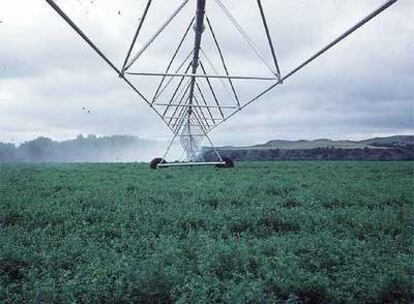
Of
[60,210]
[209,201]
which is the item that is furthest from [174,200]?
[60,210]

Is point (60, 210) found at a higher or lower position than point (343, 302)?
higher

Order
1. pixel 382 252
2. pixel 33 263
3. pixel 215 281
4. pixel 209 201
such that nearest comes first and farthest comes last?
1. pixel 215 281
2. pixel 33 263
3. pixel 382 252
4. pixel 209 201

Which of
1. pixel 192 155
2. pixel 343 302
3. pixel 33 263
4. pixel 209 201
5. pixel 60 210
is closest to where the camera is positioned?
pixel 343 302

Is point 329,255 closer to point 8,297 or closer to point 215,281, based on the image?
point 215,281

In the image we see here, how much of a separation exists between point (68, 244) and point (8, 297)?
1.43 meters

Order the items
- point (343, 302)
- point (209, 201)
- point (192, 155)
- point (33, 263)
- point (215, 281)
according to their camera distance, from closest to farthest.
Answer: point (343, 302) → point (215, 281) → point (33, 263) → point (209, 201) → point (192, 155)

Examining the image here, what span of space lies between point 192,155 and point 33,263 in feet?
87.4

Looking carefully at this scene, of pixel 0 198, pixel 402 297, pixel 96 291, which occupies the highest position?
pixel 0 198

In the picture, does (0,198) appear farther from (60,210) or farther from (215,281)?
(215,281)

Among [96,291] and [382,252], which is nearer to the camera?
[96,291]

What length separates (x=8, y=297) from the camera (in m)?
3.67

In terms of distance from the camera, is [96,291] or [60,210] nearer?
[96,291]

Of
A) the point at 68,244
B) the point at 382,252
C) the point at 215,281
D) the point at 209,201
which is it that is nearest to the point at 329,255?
the point at 382,252

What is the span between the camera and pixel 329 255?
4.71 m
